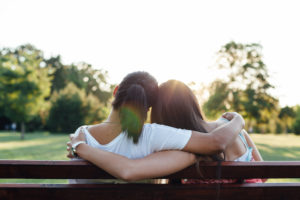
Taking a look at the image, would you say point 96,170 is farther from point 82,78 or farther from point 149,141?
point 82,78

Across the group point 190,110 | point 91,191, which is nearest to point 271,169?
point 190,110

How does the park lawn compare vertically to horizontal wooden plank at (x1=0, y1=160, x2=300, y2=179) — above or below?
below

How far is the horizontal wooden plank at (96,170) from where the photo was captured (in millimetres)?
1807

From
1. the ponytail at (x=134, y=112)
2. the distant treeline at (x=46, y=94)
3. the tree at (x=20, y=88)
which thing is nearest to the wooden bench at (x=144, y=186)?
the ponytail at (x=134, y=112)

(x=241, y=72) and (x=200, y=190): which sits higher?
(x=241, y=72)

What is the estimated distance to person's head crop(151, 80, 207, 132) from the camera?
224 centimetres

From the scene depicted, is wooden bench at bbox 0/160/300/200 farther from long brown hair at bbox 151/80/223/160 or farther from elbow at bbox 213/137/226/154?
long brown hair at bbox 151/80/223/160

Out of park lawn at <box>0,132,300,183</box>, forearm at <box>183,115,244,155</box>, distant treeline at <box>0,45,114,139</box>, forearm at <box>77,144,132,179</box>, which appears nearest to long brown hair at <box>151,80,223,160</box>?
forearm at <box>183,115,244,155</box>

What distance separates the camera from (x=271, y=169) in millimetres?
1936

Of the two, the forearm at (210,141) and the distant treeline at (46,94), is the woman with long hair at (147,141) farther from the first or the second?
the distant treeline at (46,94)

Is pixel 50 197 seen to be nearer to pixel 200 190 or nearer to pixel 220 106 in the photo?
pixel 200 190

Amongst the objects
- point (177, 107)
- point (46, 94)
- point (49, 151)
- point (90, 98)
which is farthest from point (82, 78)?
point (177, 107)

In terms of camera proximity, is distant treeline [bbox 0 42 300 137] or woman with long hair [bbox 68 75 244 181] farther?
distant treeline [bbox 0 42 300 137]

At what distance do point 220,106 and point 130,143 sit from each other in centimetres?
3611
